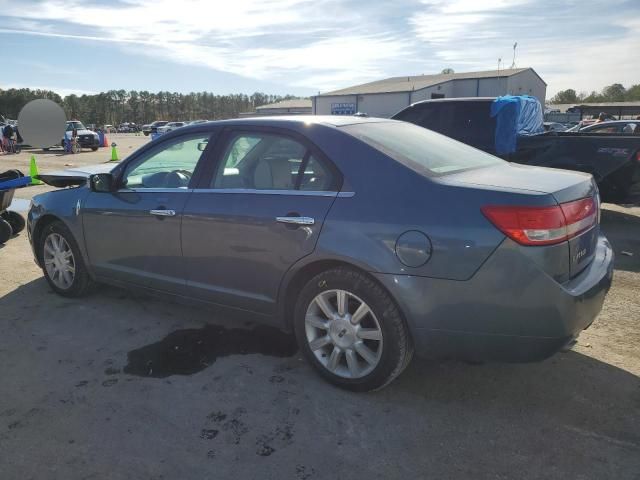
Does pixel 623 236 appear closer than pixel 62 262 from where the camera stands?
No

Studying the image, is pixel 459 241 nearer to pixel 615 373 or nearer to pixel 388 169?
pixel 388 169

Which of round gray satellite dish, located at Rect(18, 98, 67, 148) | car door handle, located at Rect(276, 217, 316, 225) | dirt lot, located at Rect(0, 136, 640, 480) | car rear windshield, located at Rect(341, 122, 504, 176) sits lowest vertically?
dirt lot, located at Rect(0, 136, 640, 480)

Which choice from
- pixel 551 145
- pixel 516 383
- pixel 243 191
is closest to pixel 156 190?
pixel 243 191

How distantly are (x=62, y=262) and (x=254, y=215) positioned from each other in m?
2.44

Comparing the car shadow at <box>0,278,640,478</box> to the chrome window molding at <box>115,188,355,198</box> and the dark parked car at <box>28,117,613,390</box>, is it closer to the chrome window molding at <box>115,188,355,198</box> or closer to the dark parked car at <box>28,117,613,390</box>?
the dark parked car at <box>28,117,613,390</box>

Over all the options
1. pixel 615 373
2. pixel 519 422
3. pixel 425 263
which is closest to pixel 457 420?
pixel 519 422

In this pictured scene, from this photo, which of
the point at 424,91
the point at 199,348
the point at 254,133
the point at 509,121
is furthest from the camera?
the point at 424,91

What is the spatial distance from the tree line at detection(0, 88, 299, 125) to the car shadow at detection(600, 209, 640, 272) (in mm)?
93612

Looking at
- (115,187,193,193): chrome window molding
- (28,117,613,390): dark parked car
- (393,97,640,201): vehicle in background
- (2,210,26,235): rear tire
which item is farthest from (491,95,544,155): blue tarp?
(2,210,26,235): rear tire

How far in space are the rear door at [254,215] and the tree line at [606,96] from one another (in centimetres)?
8239

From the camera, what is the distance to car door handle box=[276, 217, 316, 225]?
2.95 meters

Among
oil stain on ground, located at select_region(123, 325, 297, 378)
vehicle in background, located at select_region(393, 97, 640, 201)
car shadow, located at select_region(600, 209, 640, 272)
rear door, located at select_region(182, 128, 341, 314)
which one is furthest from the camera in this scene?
vehicle in background, located at select_region(393, 97, 640, 201)

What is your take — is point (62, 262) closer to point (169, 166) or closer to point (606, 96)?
point (169, 166)

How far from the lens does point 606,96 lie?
77.9 meters
